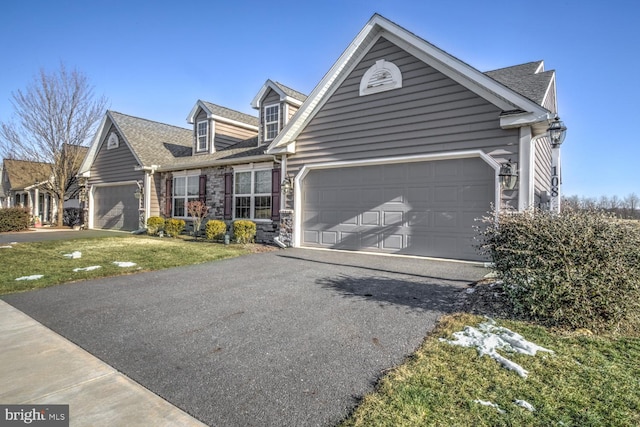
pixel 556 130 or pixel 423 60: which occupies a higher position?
pixel 423 60

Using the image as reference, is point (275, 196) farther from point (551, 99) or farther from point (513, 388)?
point (513, 388)

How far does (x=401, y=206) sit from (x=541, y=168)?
14.3ft

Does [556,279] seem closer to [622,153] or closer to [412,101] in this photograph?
[412,101]

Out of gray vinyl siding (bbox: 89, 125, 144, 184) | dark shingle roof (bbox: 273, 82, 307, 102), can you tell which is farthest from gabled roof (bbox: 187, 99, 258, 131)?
dark shingle roof (bbox: 273, 82, 307, 102)

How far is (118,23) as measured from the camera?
1109cm

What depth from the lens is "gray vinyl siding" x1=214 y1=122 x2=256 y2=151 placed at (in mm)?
15469

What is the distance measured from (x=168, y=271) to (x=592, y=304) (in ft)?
24.1

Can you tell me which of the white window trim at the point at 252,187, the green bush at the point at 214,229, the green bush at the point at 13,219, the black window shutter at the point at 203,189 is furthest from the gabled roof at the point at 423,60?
the green bush at the point at 13,219

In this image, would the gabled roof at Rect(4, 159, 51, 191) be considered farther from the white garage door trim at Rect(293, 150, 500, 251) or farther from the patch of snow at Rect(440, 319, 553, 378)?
the patch of snow at Rect(440, 319, 553, 378)

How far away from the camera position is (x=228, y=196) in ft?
42.8

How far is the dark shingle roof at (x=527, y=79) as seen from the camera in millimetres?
7933

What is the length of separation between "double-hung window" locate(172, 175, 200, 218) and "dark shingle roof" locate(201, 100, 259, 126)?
327 cm

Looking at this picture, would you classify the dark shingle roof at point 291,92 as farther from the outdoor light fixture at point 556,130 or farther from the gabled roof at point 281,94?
the outdoor light fixture at point 556,130

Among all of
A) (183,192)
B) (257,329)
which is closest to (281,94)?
(183,192)
